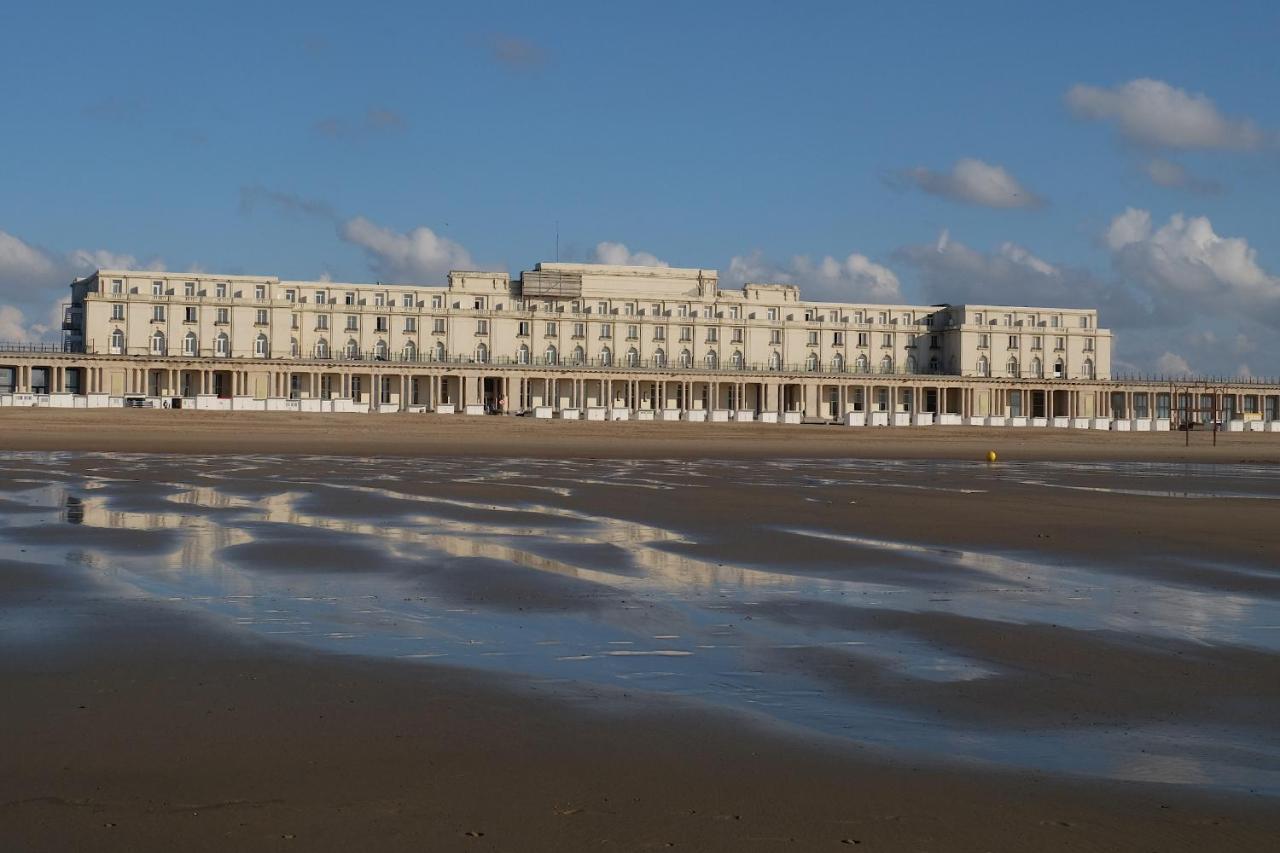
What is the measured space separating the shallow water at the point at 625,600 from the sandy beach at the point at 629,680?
2.2 inches

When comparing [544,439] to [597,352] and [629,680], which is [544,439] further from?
[629,680]

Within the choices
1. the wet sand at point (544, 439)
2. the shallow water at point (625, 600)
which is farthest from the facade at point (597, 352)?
the shallow water at point (625, 600)

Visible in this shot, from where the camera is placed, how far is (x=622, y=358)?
120m

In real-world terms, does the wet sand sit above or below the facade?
below

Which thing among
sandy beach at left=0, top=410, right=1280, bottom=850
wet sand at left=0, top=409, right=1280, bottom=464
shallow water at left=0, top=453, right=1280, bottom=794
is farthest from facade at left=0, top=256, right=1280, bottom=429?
sandy beach at left=0, top=410, right=1280, bottom=850

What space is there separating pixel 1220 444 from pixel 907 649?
7821 centimetres

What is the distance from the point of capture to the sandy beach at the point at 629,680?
5621 mm

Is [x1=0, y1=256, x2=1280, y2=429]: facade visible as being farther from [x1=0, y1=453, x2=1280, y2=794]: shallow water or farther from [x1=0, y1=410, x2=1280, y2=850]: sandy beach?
[x1=0, y1=410, x2=1280, y2=850]: sandy beach

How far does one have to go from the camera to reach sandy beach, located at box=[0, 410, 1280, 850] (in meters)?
5.62

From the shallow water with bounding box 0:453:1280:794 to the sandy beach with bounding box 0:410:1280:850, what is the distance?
0.18ft

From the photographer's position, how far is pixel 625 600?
12.1 m

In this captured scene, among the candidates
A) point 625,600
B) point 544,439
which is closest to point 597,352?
point 544,439

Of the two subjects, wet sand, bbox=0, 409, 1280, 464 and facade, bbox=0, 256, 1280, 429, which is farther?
facade, bbox=0, 256, 1280, 429

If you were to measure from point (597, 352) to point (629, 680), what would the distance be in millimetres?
111730
